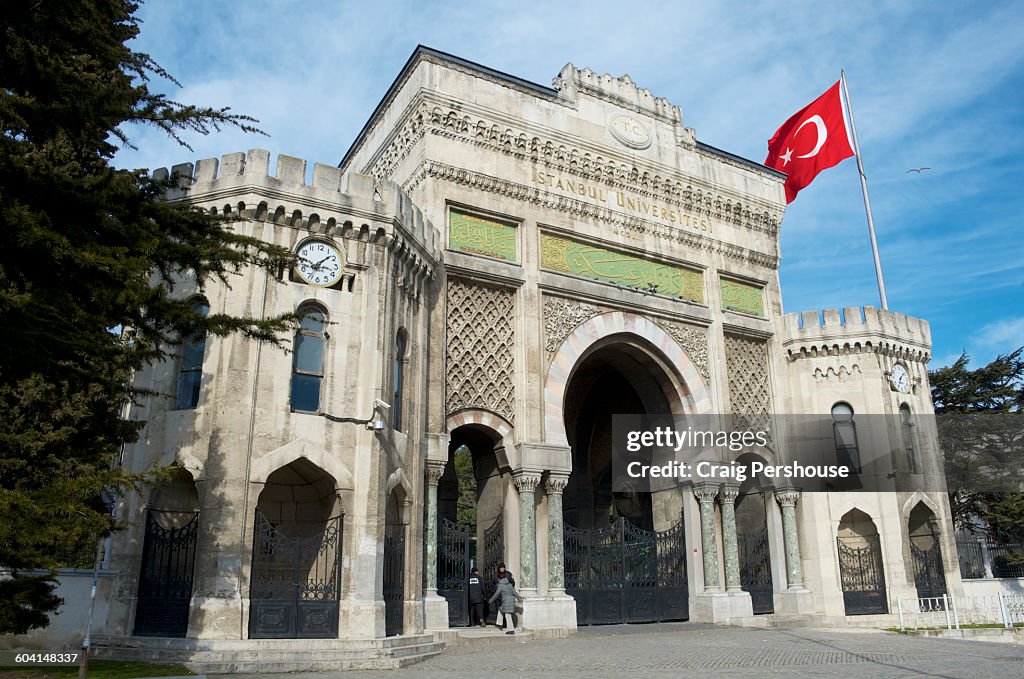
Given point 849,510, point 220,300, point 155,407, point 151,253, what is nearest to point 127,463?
point 155,407

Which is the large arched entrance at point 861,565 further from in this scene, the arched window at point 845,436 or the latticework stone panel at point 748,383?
the latticework stone panel at point 748,383

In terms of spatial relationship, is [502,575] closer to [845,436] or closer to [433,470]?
[433,470]

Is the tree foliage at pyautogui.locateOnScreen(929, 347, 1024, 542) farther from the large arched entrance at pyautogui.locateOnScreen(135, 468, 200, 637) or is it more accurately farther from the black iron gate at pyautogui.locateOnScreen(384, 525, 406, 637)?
the large arched entrance at pyautogui.locateOnScreen(135, 468, 200, 637)

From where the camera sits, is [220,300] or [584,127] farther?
[584,127]

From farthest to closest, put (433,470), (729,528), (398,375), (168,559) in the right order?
(729,528)
(433,470)
(398,375)
(168,559)

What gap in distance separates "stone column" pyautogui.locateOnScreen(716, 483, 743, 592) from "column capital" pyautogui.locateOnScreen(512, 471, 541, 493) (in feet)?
19.0

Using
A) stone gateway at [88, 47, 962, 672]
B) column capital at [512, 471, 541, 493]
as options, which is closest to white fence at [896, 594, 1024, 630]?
stone gateway at [88, 47, 962, 672]

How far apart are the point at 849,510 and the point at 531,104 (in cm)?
1387

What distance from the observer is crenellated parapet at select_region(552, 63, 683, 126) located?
71.8ft

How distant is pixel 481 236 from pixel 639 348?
5.31m

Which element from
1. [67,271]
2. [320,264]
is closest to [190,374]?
[320,264]

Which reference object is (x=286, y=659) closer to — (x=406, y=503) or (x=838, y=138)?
(x=406, y=503)

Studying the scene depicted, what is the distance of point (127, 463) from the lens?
13.9m

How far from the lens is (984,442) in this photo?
1159 inches
